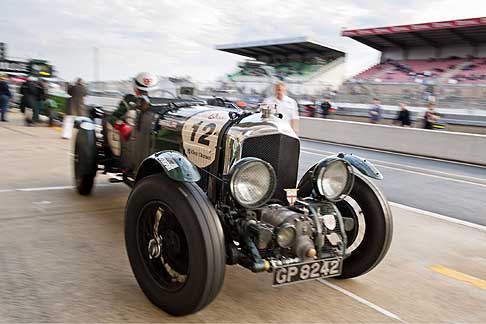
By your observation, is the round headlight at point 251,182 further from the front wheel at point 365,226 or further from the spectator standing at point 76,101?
the spectator standing at point 76,101

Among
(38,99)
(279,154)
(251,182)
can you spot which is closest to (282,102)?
(279,154)

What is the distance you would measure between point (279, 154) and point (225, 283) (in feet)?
3.64

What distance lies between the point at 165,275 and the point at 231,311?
0.52 m

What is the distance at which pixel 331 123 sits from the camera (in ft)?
55.6

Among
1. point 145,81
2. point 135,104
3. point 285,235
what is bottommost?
point 285,235

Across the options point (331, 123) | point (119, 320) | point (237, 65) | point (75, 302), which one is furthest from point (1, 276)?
point (237, 65)

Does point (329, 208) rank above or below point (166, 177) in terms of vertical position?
below

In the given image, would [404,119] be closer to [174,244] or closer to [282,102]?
[282,102]

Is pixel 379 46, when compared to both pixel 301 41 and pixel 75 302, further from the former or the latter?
pixel 75 302

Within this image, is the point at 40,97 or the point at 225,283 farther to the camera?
the point at 40,97

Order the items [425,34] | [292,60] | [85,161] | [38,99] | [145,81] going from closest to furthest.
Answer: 1. [145,81]
2. [85,161]
3. [38,99]
4. [425,34]
5. [292,60]

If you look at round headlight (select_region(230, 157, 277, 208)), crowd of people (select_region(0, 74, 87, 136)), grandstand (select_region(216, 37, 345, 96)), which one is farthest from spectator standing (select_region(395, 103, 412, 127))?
grandstand (select_region(216, 37, 345, 96))

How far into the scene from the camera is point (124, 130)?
17.2ft

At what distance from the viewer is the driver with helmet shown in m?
4.95
